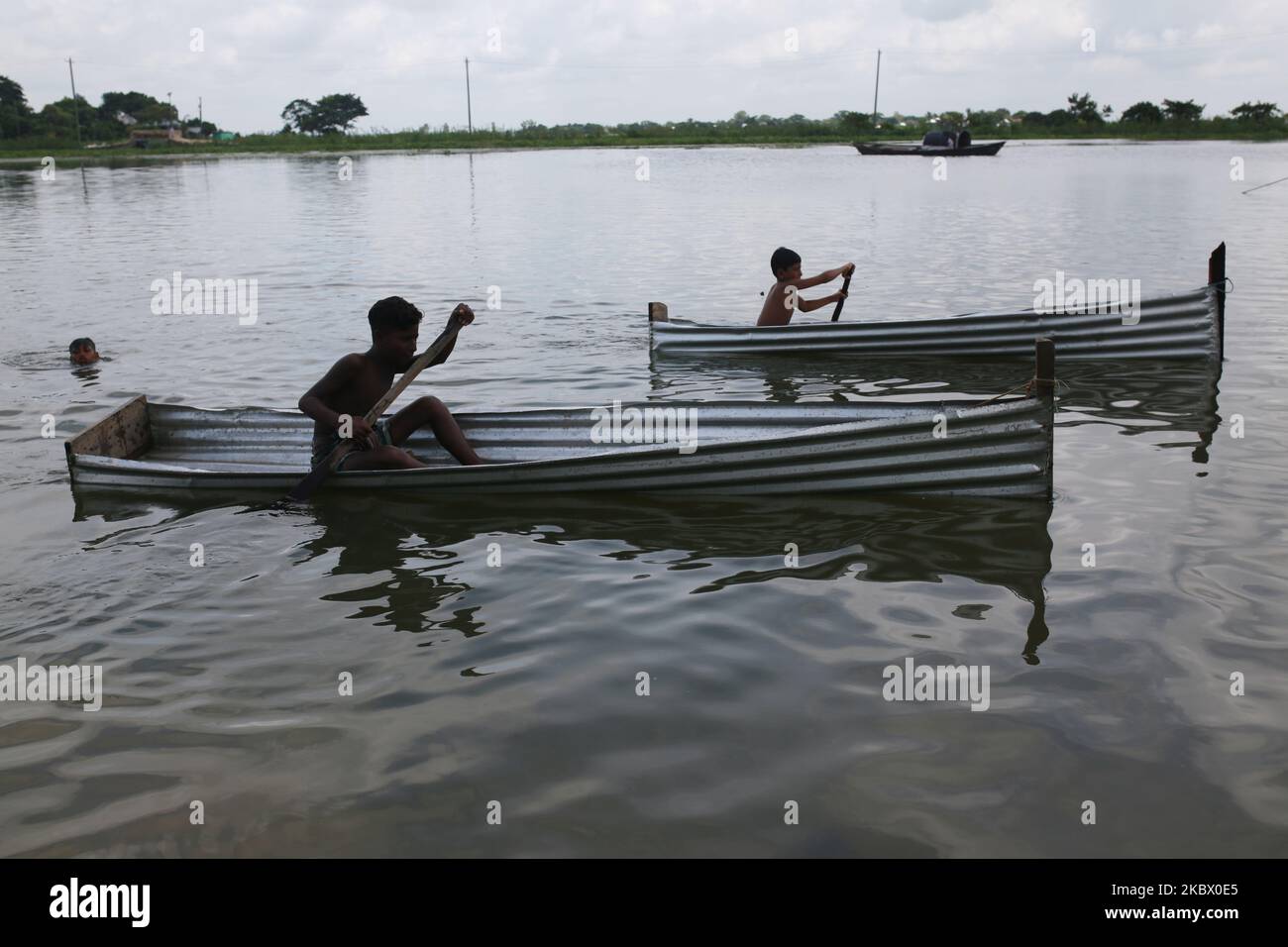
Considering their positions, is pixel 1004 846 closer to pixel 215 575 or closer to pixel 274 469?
pixel 215 575

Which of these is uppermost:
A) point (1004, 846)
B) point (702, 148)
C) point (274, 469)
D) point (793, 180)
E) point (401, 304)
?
point (702, 148)

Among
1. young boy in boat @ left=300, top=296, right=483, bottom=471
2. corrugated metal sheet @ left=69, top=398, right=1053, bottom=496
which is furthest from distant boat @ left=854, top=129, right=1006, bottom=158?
young boy in boat @ left=300, top=296, right=483, bottom=471

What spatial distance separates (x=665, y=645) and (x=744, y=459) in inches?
73.9

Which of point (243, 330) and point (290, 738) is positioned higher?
point (243, 330)

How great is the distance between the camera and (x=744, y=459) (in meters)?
6.79

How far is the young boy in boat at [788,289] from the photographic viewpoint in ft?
37.5

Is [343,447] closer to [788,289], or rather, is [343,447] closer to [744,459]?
[744,459]

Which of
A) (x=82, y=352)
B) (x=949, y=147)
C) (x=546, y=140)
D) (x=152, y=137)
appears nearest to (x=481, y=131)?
(x=546, y=140)

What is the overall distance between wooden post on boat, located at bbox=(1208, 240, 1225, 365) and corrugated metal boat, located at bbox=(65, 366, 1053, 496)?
15.8 feet

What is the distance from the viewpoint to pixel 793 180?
1620 inches

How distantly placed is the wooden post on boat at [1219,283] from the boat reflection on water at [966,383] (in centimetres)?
24

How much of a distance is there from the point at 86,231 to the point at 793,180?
24.7 m

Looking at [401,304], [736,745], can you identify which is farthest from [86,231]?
[736,745]

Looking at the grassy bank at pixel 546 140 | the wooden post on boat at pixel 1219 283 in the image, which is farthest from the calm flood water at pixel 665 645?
the grassy bank at pixel 546 140
